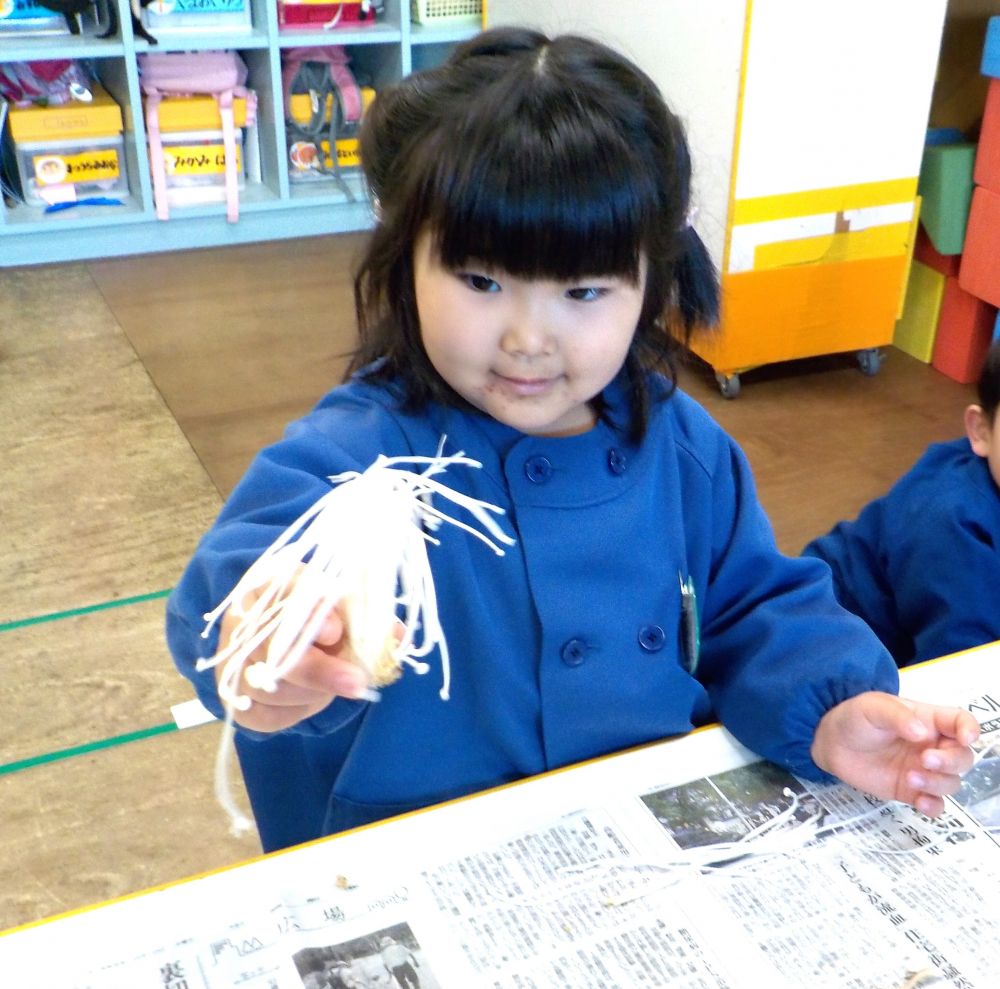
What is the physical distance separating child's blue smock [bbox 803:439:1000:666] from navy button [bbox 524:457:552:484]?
20.2 inches

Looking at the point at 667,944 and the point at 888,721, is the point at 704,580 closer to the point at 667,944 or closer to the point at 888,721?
the point at 888,721

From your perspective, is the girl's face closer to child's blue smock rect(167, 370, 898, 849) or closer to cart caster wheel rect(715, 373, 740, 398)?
child's blue smock rect(167, 370, 898, 849)

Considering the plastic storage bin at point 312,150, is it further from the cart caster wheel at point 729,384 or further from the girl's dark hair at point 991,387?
the girl's dark hair at point 991,387

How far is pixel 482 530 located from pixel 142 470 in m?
1.56

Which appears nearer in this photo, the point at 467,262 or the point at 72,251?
the point at 467,262

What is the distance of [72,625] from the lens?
1786 mm

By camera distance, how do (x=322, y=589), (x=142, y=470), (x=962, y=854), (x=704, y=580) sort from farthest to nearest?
(x=142, y=470) < (x=704, y=580) < (x=962, y=854) < (x=322, y=589)

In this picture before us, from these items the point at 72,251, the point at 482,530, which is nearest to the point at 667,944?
the point at 482,530

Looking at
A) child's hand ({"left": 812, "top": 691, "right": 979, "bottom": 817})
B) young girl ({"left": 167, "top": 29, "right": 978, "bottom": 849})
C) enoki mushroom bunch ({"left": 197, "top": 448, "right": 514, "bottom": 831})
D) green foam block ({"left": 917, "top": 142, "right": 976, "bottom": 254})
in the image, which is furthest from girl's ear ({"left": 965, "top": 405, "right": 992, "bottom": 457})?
green foam block ({"left": 917, "top": 142, "right": 976, "bottom": 254})

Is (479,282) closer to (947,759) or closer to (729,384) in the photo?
(947,759)

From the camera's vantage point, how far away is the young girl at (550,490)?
697 millimetres

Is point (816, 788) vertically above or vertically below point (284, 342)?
above

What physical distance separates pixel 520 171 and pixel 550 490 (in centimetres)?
21

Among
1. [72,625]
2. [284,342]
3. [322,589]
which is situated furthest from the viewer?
[284,342]
